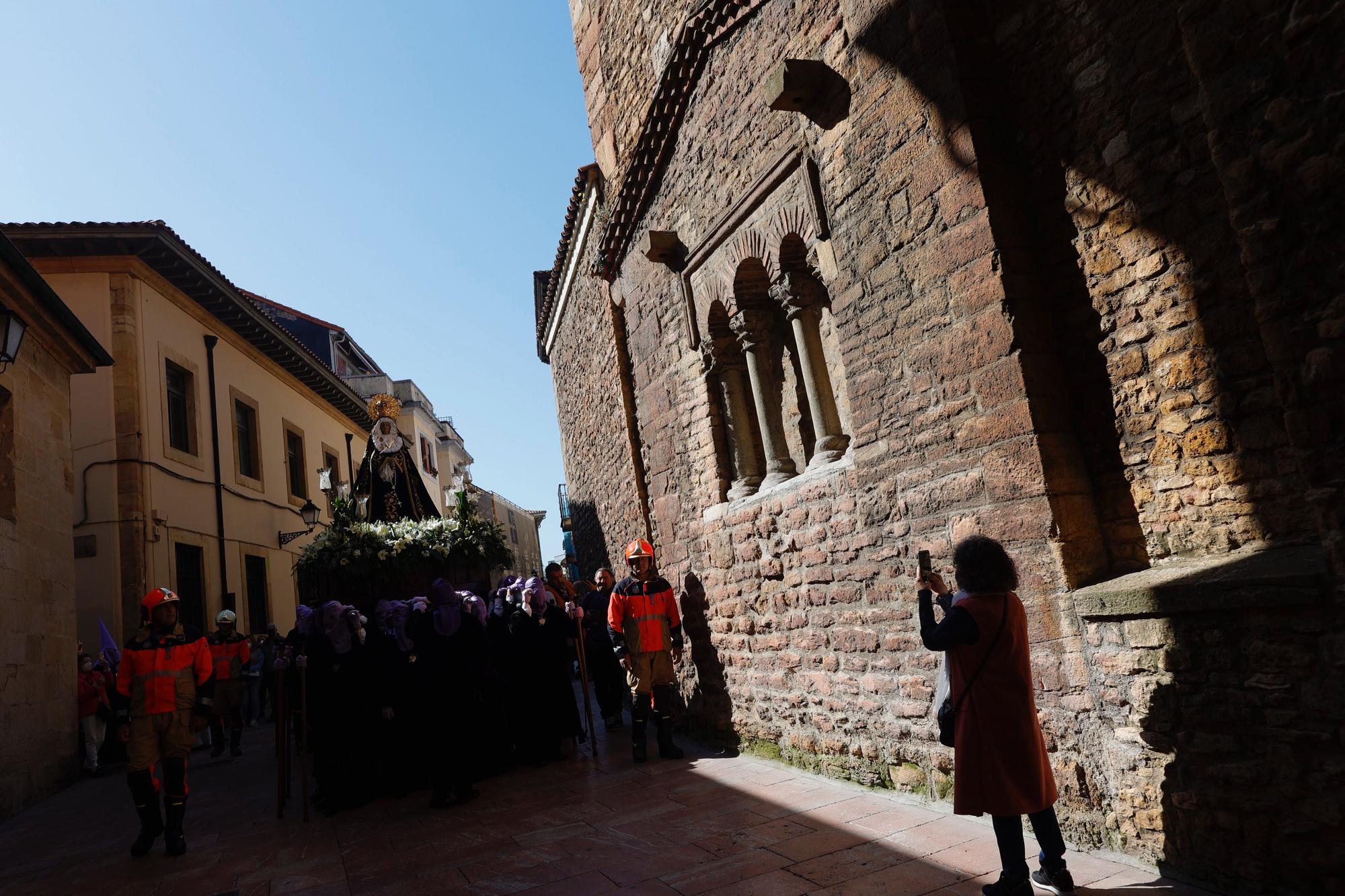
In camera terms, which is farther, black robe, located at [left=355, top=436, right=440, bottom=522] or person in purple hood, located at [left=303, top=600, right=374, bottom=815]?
black robe, located at [left=355, top=436, right=440, bottom=522]

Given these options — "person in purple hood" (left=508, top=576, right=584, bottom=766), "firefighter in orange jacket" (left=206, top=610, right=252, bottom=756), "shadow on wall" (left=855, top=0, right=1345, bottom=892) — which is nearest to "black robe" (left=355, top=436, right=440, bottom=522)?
"firefighter in orange jacket" (left=206, top=610, right=252, bottom=756)

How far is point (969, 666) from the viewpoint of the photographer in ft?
11.4

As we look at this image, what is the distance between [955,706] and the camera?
3521 mm

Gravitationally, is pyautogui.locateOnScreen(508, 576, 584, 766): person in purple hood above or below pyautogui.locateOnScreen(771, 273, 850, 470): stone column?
below

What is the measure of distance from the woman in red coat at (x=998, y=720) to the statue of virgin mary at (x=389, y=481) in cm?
839

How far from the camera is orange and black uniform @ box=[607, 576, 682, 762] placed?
7566 millimetres

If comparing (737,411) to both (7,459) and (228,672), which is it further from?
(7,459)

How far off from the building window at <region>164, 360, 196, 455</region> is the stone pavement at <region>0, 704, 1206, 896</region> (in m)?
8.82

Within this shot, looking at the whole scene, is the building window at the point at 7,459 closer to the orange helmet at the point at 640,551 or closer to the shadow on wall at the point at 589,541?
the orange helmet at the point at 640,551

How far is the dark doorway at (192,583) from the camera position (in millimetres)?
14531

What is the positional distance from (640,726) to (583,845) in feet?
8.28

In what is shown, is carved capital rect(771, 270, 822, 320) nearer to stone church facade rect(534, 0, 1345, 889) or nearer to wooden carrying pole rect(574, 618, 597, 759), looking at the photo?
stone church facade rect(534, 0, 1345, 889)

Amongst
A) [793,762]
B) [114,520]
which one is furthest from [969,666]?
[114,520]

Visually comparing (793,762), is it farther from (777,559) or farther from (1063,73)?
(1063,73)
